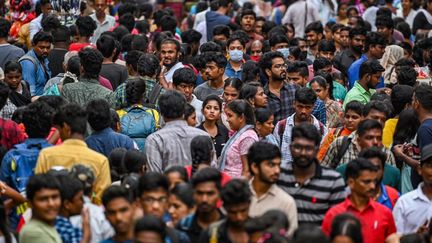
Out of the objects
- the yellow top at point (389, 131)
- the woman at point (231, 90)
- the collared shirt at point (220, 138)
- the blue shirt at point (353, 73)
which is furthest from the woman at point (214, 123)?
the blue shirt at point (353, 73)

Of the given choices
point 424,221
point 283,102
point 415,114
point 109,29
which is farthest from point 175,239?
point 109,29

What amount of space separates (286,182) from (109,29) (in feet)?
32.0

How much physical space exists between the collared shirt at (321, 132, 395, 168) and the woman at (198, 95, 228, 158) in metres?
1.33

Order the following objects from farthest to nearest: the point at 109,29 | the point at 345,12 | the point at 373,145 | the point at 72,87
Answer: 1. the point at 345,12
2. the point at 109,29
3. the point at 72,87
4. the point at 373,145

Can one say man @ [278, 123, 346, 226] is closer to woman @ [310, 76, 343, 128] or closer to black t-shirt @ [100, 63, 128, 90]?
woman @ [310, 76, 343, 128]

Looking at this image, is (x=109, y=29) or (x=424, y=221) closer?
(x=424, y=221)

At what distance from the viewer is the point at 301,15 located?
22.6m

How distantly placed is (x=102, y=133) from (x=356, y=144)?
2288mm

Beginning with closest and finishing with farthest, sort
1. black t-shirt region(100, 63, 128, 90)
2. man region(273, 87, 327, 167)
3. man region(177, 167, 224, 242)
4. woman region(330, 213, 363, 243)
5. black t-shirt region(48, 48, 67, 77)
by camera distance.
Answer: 1. woman region(330, 213, 363, 243)
2. man region(177, 167, 224, 242)
3. man region(273, 87, 327, 167)
4. black t-shirt region(100, 63, 128, 90)
5. black t-shirt region(48, 48, 67, 77)

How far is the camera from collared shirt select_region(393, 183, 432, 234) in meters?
10.3

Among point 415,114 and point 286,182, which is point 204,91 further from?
point 286,182

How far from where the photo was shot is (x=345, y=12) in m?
23.9

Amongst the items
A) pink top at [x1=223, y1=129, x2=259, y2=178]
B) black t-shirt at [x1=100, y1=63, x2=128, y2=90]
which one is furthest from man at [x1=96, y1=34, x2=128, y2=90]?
pink top at [x1=223, y1=129, x2=259, y2=178]

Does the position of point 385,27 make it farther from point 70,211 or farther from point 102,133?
point 70,211
